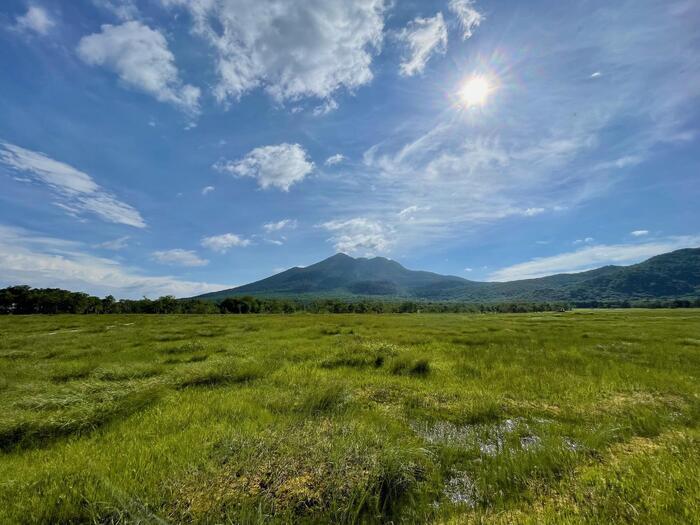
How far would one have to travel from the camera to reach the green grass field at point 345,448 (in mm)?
4113

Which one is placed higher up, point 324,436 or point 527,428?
point 324,436

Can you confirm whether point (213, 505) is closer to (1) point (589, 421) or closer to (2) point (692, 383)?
(1) point (589, 421)

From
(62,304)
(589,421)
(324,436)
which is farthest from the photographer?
(62,304)

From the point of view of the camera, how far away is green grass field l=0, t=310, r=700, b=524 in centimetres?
411

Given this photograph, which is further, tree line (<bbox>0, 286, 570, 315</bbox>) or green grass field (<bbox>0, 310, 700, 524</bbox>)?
tree line (<bbox>0, 286, 570, 315</bbox>)

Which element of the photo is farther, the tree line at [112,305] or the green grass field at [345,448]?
the tree line at [112,305]

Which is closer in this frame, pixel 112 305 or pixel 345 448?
pixel 345 448

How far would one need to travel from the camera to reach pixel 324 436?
6012mm

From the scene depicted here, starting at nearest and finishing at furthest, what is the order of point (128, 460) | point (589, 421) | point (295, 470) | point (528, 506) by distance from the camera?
point (528, 506) < point (295, 470) < point (128, 460) < point (589, 421)

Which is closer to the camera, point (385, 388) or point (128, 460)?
point (128, 460)

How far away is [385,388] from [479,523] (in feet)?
21.3

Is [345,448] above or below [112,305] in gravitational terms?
below

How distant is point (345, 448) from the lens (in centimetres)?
538

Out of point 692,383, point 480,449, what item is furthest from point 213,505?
point 692,383
